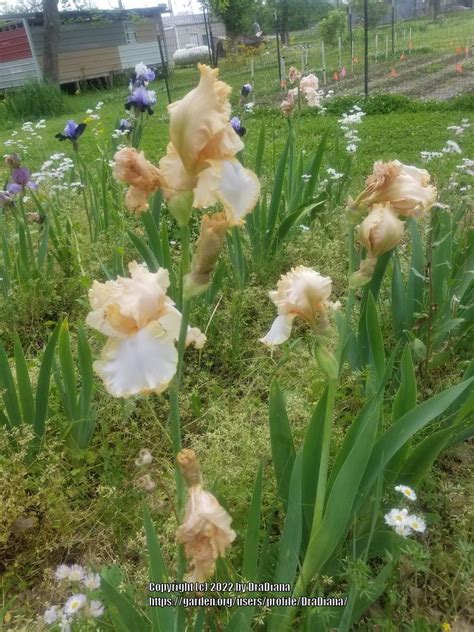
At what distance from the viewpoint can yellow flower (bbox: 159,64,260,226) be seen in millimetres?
774

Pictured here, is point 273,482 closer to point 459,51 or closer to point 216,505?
point 216,505

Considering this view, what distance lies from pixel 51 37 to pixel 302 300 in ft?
52.0

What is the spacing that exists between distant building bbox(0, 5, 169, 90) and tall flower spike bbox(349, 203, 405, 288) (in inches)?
663

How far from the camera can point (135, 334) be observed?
2.64ft

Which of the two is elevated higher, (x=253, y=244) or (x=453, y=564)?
(x=253, y=244)

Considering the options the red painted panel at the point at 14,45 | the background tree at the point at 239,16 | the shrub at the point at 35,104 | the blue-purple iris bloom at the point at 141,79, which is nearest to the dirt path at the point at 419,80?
the shrub at the point at 35,104

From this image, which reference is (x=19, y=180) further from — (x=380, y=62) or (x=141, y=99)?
(x=380, y=62)

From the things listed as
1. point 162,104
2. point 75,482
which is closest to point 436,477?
point 75,482

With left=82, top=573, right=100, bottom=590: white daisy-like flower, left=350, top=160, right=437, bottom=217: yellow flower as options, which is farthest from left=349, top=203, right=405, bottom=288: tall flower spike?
left=82, top=573, right=100, bottom=590: white daisy-like flower

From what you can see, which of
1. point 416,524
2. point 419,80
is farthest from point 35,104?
point 416,524

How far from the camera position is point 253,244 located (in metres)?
2.58

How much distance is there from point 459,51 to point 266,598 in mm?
11724

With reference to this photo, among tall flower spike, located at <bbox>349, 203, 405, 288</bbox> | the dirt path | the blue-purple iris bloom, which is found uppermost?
the blue-purple iris bloom

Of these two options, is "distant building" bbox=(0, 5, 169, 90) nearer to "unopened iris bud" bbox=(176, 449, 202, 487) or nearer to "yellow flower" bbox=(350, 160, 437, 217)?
"yellow flower" bbox=(350, 160, 437, 217)
